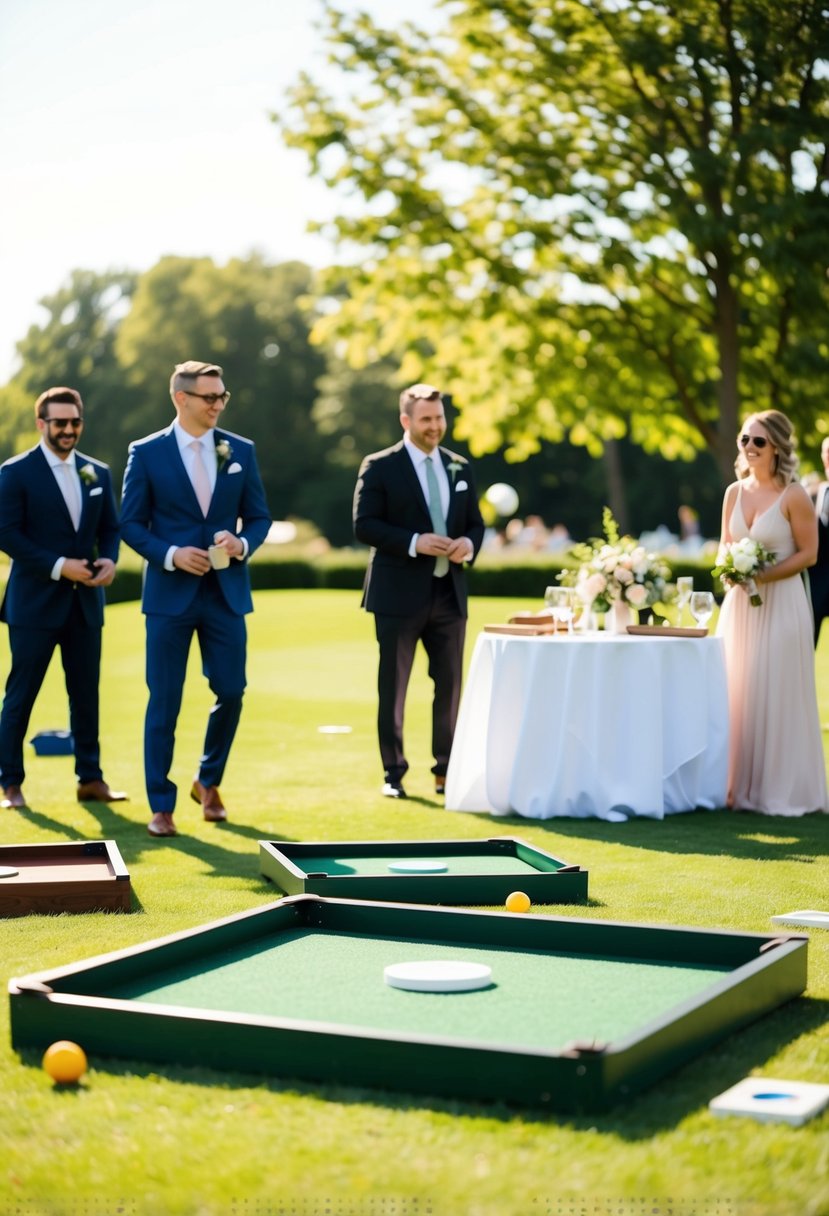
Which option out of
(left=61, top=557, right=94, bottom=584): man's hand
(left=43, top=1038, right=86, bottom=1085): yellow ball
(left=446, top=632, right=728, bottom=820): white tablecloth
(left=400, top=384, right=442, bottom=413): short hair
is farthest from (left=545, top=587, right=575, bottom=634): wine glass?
(left=43, top=1038, right=86, bottom=1085): yellow ball

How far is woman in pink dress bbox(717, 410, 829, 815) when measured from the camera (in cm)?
920

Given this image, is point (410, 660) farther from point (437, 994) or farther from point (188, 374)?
point (437, 994)

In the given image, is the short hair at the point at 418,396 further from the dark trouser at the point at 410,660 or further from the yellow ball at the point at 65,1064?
the yellow ball at the point at 65,1064

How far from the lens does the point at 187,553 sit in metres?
8.42

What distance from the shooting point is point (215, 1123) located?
12.3ft

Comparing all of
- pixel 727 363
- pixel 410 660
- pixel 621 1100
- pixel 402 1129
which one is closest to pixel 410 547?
pixel 410 660

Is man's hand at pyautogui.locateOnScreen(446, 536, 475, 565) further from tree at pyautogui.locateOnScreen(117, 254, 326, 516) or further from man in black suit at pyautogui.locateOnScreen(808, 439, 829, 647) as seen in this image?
tree at pyautogui.locateOnScreen(117, 254, 326, 516)

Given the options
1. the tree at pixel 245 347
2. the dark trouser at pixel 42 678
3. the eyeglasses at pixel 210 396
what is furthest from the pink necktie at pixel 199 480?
the tree at pixel 245 347

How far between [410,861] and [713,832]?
2.13 m

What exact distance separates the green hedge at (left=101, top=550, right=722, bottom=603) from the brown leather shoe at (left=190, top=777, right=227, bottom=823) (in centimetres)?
1805

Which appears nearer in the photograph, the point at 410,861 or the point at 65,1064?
the point at 65,1064

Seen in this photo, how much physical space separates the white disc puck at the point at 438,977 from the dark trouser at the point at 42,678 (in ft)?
15.5

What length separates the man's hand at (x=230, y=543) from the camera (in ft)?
27.7

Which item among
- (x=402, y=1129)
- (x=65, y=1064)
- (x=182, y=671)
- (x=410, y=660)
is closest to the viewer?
(x=402, y=1129)
